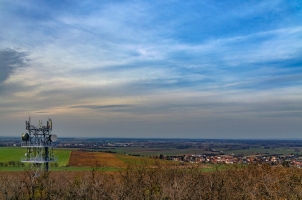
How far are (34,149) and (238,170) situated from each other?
28.0 meters

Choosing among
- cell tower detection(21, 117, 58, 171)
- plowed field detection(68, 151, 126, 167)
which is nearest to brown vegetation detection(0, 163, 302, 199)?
cell tower detection(21, 117, 58, 171)

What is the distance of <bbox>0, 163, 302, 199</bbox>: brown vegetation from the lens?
95.3 ft

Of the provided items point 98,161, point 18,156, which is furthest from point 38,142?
point 18,156

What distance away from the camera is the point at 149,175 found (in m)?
36.1

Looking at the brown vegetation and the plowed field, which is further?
the plowed field

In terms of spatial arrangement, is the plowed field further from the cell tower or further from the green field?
the cell tower

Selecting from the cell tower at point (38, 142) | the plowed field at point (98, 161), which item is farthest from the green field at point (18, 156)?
the cell tower at point (38, 142)

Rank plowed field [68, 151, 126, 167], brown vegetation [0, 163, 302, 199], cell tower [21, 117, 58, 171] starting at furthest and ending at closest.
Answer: plowed field [68, 151, 126, 167], cell tower [21, 117, 58, 171], brown vegetation [0, 163, 302, 199]

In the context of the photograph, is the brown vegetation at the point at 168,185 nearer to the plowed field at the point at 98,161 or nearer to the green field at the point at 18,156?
the plowed field at the point at 98,161

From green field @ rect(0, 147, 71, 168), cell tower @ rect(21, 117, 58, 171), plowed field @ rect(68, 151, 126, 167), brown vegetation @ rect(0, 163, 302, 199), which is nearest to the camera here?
brown vegetation @ rect(0, 163, 302, 199)

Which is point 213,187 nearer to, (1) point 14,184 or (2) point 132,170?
(2) point 132,170

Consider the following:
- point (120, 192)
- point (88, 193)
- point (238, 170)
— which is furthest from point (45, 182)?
point (238, 170)

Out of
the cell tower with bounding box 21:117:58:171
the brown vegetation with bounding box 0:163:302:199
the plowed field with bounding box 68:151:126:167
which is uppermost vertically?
the cell tower with bounding box 21:117:58:171

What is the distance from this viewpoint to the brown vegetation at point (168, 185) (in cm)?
2906
